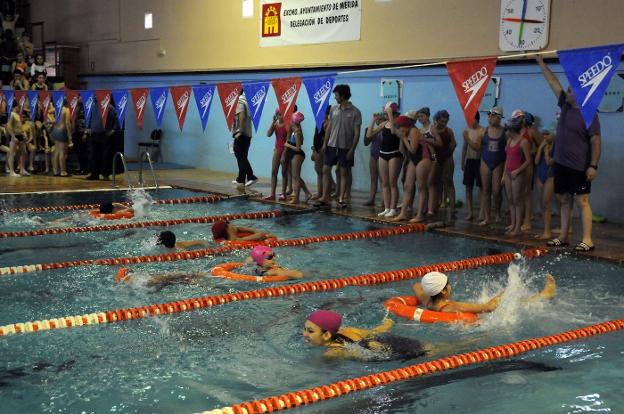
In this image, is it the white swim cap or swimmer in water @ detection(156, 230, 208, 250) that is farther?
swimmer in water @ detection(156, 230, 208, 250)

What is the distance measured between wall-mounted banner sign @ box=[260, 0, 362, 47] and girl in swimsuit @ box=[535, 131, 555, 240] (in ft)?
18.9

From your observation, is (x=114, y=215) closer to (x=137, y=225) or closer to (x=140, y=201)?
(x=137, y=225)

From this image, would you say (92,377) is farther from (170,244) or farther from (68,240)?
(68,240)

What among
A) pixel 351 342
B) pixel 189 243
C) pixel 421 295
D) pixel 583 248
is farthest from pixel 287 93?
pixel 351 342

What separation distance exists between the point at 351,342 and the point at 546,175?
5058 mm

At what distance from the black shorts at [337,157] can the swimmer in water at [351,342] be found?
6.16m

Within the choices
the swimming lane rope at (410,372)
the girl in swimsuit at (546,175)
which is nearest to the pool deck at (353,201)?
the girl in swimsuit at (546,175)

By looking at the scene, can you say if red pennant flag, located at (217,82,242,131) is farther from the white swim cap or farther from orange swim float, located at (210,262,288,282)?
the white swim cap

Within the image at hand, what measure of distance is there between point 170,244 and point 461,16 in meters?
6.75

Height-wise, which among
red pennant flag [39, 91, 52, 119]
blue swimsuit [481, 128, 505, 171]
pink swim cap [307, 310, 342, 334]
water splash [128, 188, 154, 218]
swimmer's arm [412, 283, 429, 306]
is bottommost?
water splash [128, 188, 154, 218]

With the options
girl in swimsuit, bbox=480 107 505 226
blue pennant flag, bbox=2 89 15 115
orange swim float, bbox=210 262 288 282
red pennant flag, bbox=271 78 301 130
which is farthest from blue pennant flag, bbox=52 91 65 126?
orange swim float, bbox=210 262 288 282

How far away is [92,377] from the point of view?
178 inches

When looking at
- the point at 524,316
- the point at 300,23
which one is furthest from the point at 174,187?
the point at 524,316

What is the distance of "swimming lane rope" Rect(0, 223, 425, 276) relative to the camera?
7.23m
